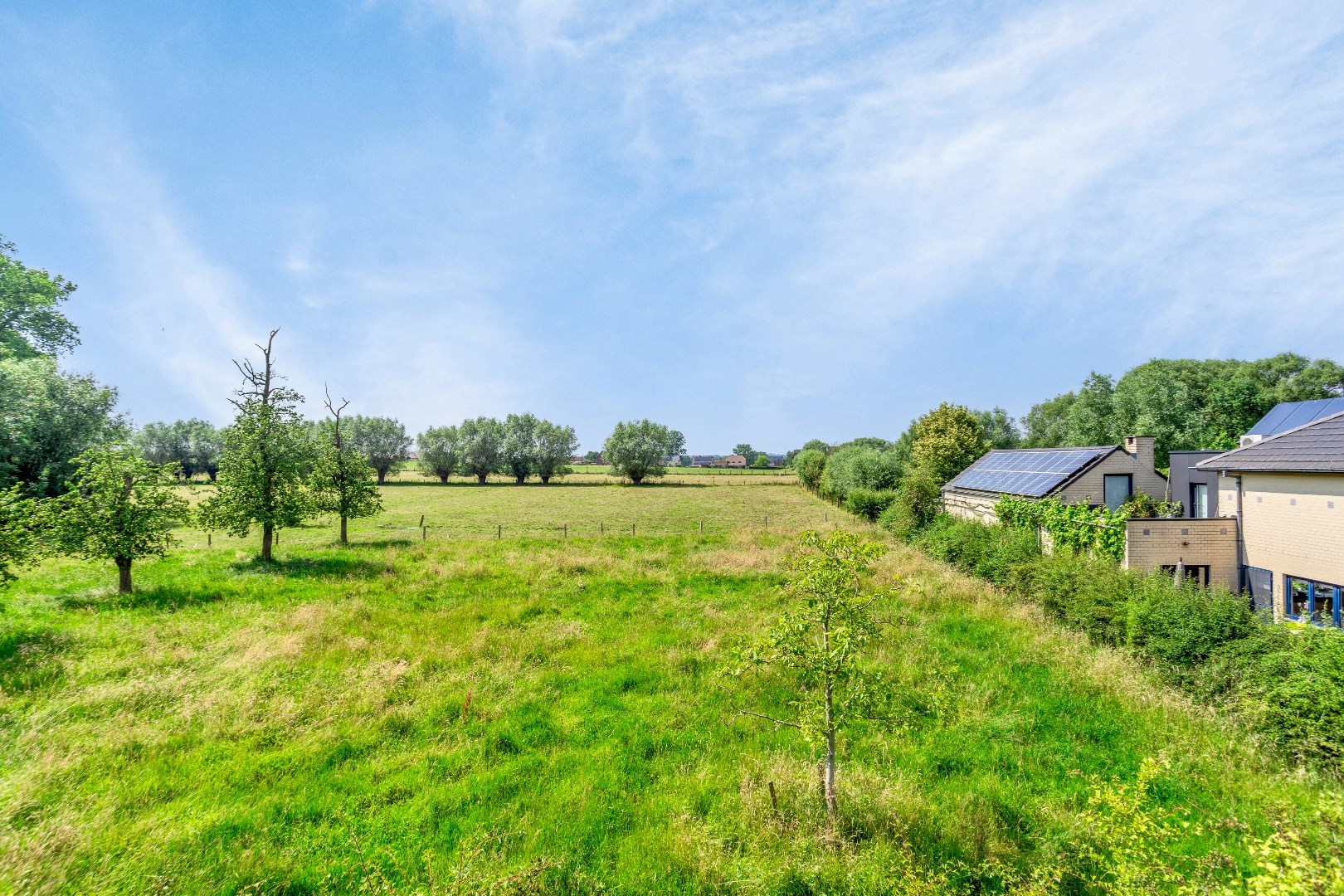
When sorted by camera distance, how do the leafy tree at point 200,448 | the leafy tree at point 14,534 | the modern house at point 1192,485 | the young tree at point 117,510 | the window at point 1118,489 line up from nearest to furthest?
the leafy tree at point 14,534, the young tree at point 117,510, the modern house at point 1192,485, the window at point 1118,489, the leafy tree at point 200,448

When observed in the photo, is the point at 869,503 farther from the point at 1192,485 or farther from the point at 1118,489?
the point at 1192,485

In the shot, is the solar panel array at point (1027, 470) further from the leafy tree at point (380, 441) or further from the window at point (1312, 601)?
the leafy tree at point (380, 441)

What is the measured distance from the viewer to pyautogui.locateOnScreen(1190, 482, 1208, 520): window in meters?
19.3

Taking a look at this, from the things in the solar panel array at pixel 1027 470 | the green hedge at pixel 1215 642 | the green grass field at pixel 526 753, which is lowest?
the green grass field at pixel 526 753

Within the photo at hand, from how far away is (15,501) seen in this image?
12000mm

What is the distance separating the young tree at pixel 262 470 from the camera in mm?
19812

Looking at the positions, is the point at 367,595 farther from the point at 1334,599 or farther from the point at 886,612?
the point at 1334,599

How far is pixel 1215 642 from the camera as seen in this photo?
9.88 m

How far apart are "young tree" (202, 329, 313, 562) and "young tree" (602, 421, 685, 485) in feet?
196

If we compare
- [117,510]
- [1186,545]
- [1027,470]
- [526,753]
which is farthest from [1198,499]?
[117,510]

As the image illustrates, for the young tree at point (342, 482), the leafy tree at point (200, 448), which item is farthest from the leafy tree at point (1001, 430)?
the leafy tree at point (200, 448)

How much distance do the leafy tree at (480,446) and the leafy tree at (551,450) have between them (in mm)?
6631

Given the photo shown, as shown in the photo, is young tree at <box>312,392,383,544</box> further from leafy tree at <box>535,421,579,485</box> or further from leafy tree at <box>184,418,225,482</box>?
leafy tree at <box>184,418,225,482</box>

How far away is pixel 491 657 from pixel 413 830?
549cm
